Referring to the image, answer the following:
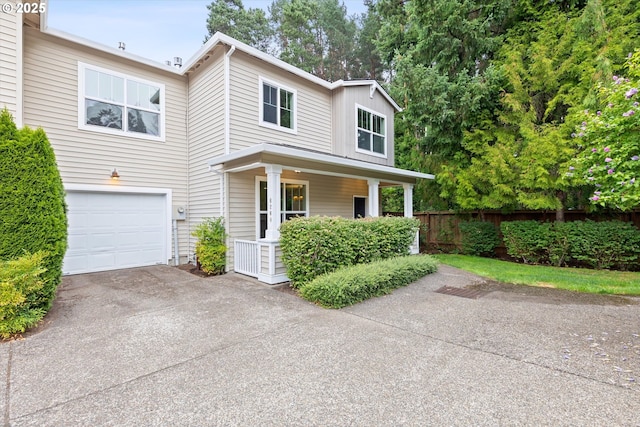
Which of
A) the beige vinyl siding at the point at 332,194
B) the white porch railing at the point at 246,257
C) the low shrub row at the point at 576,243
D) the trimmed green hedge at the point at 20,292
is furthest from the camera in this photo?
the beige vinyl siding at the point at 332,194

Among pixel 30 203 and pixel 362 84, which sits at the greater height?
pixel 362 84

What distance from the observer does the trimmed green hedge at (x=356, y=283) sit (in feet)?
16.8

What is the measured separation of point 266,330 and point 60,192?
4090 millimetres

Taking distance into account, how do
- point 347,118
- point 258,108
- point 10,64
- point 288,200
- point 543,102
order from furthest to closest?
point 347,118 < point 543,102 < point 288,200 < point 258,108 < point 10,64

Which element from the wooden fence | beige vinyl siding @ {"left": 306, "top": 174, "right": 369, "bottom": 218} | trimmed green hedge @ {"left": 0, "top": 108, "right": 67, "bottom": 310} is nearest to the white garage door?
trimmed green hedge @ {"left": 0, "top": 108, "right": 67, "bottom": 310}

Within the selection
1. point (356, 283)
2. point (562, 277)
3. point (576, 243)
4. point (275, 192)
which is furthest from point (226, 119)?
point (576, 243)

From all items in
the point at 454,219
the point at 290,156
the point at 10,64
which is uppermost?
the point at 10,64

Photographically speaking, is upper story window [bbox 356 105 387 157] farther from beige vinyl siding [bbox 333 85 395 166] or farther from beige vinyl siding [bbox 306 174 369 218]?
beige vinyl siding [bbox 306 174 369 218]

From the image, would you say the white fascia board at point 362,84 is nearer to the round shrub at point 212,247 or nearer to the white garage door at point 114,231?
the round shrub at point 212,247

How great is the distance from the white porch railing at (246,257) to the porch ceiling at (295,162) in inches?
72.2

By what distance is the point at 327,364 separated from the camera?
3150 mm

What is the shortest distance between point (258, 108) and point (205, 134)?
1656mm

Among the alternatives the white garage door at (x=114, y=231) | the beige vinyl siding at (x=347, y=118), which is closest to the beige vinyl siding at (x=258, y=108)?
the beige vinyl siding at (x=347, y=118)

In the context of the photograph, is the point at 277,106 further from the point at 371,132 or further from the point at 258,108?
the point at 371,132
